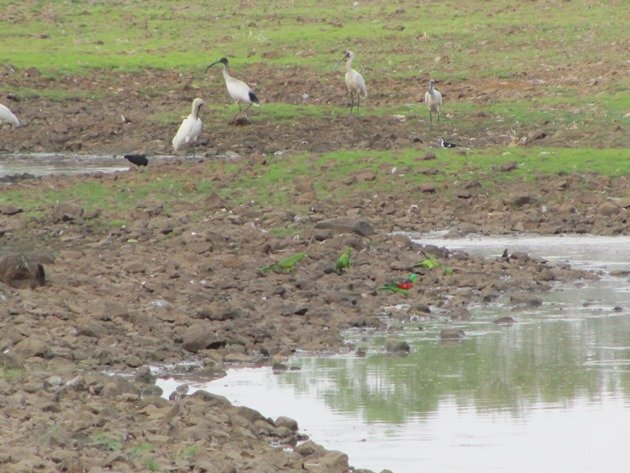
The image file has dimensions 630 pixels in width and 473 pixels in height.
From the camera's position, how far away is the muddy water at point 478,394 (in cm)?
901

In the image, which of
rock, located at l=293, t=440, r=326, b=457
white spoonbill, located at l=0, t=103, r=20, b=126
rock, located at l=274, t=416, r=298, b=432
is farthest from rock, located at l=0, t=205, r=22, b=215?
rock, located at l=293, t=440, r=326, b=457

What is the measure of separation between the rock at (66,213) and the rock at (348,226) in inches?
108

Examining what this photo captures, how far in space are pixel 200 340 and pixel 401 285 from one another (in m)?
3.35

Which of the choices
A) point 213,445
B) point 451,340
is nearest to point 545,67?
point 451,340

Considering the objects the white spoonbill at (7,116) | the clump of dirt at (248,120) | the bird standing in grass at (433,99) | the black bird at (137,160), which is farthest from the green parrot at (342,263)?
the white spoonbill at (7,116)

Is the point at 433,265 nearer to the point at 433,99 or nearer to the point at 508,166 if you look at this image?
the point at 508,166

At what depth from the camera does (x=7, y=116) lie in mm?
25984

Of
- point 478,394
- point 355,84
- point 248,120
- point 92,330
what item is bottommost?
point 478,394

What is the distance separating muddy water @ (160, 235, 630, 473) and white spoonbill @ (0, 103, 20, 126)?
13767 millimetres

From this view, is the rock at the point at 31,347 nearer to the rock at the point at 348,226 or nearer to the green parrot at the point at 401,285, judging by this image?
the green parrot at the point at 401,285

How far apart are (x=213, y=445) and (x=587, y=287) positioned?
7.58 m

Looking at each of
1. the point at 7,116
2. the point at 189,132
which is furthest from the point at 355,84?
the point at 7,116

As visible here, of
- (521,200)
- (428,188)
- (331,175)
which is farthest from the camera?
(331,175)

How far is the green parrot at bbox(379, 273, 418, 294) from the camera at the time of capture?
47.4 feet
